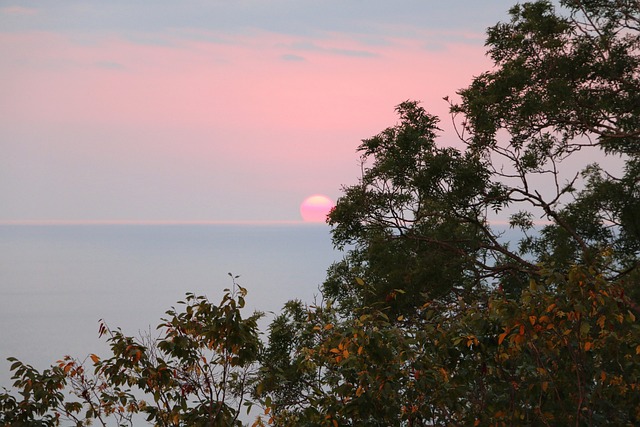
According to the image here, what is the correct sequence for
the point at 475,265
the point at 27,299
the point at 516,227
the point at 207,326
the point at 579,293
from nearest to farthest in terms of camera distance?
the point at 579,293, the point at 207,326, the point at 475,265, the point at 516,227, the point at 27,299

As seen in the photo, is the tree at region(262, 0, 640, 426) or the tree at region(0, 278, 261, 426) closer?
the tree at region(0, 278, 261, 426)

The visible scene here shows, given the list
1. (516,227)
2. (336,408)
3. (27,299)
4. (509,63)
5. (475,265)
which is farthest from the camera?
(27,299)

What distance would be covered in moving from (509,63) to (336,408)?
1114cm

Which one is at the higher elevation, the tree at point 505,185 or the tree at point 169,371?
the tree at point 505,185

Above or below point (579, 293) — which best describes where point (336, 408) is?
below

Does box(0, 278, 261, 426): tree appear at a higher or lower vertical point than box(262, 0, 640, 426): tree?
lower

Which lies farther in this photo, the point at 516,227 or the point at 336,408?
the point at 516,227

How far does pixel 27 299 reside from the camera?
161375mm

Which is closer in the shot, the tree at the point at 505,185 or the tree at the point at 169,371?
the tree at the point at 169,371

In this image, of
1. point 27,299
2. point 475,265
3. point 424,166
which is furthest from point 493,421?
point 27,299

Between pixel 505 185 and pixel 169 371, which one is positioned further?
pixel 505 185

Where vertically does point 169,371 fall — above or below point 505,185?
below

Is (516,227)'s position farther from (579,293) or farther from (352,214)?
(579,293)

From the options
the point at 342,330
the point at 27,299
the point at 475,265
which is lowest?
the point at 342,330
